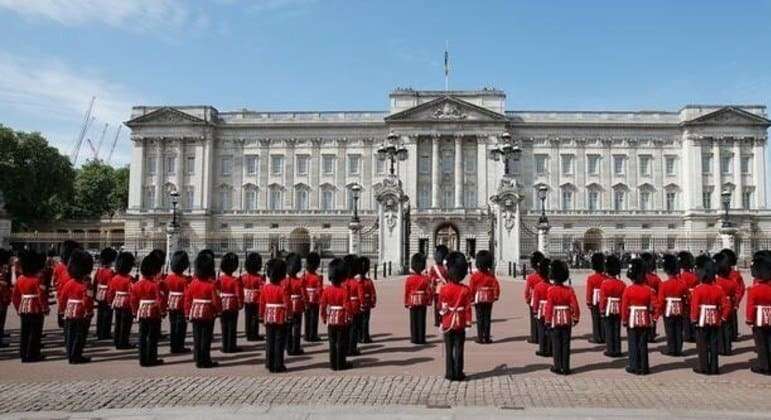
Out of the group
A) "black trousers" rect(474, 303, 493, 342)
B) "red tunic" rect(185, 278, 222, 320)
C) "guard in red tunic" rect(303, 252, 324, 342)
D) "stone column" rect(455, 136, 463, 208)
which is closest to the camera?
"red tunic" rect(185, 278, 222, 320)

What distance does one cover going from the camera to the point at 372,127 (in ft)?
230

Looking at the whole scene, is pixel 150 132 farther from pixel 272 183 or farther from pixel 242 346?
pixel 242 346

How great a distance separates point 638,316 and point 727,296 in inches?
110

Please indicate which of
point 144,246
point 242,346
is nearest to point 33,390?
point 242,346

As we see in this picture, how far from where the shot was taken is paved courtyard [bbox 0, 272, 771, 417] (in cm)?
805

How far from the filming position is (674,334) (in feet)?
38.1

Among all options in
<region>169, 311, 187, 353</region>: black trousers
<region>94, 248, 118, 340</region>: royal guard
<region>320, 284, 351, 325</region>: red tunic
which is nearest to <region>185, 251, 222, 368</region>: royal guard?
<region>169, 311, 187, 353</region>: black trousers

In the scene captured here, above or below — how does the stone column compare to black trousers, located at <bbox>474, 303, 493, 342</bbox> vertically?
above

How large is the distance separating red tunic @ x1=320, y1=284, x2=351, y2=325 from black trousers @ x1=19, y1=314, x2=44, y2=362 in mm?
5205

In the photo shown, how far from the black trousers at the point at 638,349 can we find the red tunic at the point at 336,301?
4581mm

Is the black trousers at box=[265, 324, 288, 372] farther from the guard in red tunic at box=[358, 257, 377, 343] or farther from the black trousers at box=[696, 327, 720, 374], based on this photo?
the black trousers at box=[696, 327, 720, 374]

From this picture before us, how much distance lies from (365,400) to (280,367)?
8.13 feet

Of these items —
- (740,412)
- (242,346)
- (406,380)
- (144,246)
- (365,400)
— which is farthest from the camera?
(144,246)

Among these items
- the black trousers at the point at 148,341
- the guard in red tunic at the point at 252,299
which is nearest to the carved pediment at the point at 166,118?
the guard in red tunic at the point at 252,299
